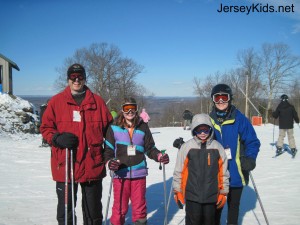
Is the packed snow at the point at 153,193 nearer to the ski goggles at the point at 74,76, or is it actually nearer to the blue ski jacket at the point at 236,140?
the blue ski jacket at the point at 236,140

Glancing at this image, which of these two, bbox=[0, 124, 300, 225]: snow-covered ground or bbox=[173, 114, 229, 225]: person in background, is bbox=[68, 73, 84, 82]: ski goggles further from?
bbox=[0, 124, 300, 225]: snow-covered ground

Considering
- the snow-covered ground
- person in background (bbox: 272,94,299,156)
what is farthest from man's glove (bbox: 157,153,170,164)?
person in background (bbox: 272,94,299,156)

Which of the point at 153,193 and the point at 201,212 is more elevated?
the point at 201,212

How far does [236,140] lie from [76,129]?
6.23ft

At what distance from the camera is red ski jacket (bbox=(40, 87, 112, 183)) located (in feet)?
10.3

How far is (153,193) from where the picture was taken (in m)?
6.01

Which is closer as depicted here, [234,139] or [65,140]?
[65,140]

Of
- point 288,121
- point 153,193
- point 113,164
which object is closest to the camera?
point 113,164

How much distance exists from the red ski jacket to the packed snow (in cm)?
157

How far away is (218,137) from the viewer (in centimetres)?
335

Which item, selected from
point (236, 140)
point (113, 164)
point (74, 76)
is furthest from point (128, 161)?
point (236, 140)

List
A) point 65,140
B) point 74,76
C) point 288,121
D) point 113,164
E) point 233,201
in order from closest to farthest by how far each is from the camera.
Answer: point 65,140 < point 74,76 < point 113,164 < point 233,201 < point 288,121

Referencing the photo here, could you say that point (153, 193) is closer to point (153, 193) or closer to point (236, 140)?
point (153, 193)

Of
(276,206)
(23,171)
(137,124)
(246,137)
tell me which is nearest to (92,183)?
(137,124)
